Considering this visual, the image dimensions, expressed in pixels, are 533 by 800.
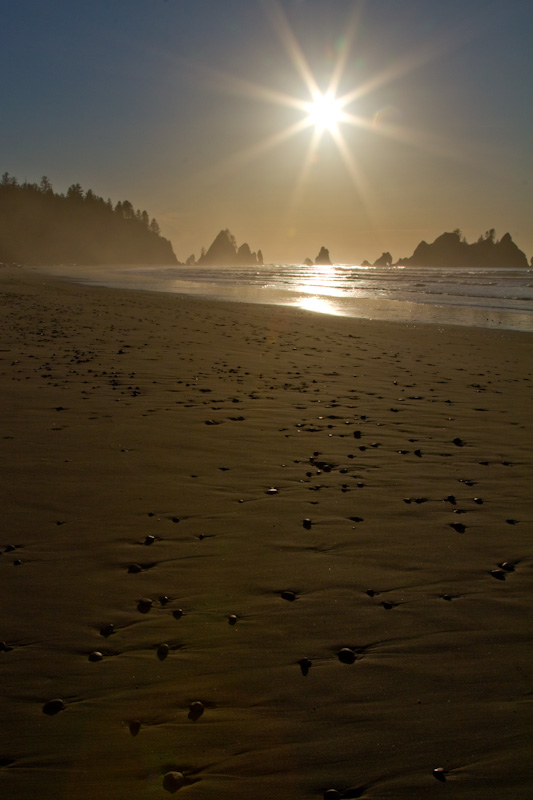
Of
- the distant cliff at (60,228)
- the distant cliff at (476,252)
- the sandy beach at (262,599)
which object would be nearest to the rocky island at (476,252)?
the distant cliff at (476,252)

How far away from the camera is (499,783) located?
8.09 ft

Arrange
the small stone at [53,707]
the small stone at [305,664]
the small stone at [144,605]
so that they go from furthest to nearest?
1. the small stone at [144,605]
2. the small stone at [305,664]
3. the small stone at [53,707]

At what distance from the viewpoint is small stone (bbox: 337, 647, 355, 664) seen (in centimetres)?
318

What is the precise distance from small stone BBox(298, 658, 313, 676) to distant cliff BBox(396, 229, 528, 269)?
18536cm

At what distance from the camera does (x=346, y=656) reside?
3201 mm

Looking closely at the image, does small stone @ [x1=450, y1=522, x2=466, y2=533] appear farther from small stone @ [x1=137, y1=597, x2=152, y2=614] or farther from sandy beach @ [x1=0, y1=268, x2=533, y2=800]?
small stone @ [x1=137, y1=597, x2=152, y2=614]

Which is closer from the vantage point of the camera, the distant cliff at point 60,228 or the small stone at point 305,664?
the small stone at point 305,664

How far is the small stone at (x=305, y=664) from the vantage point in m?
3.10

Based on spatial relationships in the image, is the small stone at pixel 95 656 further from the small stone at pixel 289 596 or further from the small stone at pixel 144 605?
the small stone at pixel 289 596

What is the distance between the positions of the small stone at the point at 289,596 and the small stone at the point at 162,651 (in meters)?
0.94

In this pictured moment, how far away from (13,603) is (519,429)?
7.19m

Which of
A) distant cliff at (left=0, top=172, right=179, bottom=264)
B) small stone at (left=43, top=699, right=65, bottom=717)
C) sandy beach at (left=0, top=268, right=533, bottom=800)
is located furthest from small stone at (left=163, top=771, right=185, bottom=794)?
distant cliff at (left=0, top=172, right=179, bottom=264)

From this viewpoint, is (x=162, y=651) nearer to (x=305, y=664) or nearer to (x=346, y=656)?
(x=305, y=664)

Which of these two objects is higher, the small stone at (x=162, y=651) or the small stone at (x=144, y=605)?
the small stone at (x=144, y=605)
